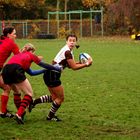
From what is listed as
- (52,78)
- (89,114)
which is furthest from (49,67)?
(89,114)

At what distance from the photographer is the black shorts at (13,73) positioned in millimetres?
10516

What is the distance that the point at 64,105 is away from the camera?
13.4m

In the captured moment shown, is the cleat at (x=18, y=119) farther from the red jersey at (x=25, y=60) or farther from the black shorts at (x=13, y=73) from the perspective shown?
the red jersey at (x=25, y=60)

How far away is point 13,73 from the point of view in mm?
10516

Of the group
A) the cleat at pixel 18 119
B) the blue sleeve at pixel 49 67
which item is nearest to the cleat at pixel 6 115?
the cleat at pixel 18 119

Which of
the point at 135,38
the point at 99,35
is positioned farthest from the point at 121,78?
the point at 99,35

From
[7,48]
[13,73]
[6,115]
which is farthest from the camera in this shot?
[6,115]

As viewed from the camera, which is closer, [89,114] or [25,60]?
[25,60]

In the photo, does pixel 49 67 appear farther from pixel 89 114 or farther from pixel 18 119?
pixel 89 114

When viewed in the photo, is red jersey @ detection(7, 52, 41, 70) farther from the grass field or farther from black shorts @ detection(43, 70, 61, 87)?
the grass field

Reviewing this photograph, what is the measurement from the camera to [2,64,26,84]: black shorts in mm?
10516

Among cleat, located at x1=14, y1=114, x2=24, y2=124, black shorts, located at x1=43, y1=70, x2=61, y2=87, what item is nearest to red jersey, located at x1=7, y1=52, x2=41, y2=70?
black shorts, located at x1=43, y1=70, x2=61, y2=87

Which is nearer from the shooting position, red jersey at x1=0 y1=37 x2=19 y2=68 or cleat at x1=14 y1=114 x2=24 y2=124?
cleat at x1=14 y1=114 x2=24 y2=124

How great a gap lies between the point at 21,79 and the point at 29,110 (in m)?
1.34
